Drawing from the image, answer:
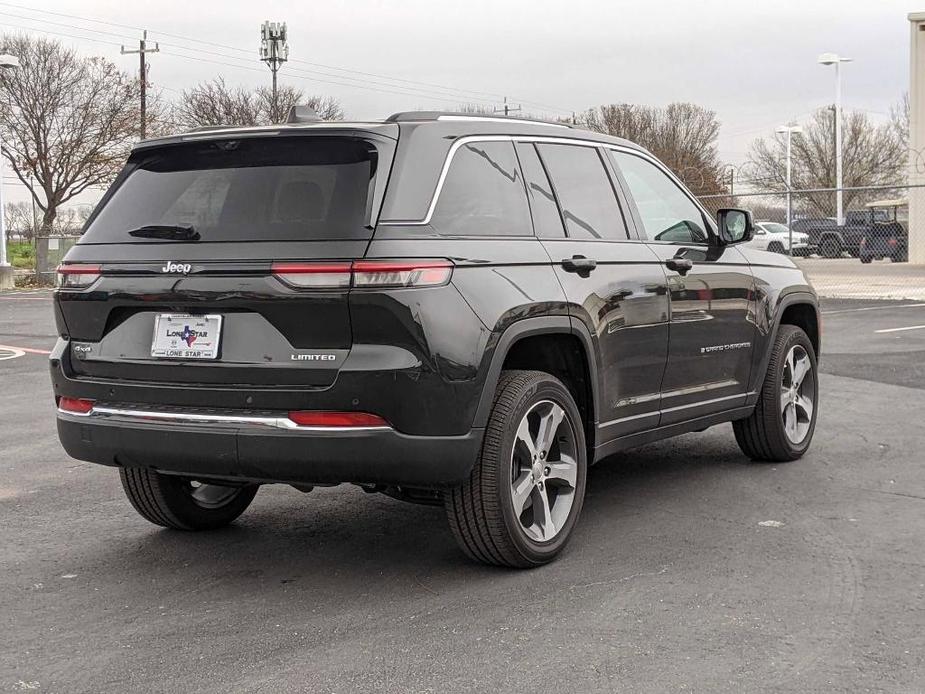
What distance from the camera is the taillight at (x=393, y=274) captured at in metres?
4.48

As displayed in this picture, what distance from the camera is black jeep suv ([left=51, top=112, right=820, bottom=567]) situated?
452cm

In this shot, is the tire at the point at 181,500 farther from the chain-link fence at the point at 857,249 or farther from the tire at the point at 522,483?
the chain-link fence at the point at 857,249

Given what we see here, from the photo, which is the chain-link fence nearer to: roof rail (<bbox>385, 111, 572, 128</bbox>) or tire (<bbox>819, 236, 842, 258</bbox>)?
tire (<bbox>819, 236, 842, 258</bbox>)

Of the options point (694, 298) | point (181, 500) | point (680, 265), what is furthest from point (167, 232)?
point (694, 298)

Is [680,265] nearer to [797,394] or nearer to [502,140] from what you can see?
[502,140]

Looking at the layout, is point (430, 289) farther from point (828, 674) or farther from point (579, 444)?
point (828, 674)

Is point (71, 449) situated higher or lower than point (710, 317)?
lower

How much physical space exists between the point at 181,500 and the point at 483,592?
1.64 m

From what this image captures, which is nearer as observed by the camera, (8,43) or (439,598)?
(439,598)

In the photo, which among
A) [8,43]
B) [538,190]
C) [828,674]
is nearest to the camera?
[828,674]

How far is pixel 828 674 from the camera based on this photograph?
3842 mm

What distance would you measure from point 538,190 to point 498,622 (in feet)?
6.35

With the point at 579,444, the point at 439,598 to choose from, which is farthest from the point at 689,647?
the point at 579,444

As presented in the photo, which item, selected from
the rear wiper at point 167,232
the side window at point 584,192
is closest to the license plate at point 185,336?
the rear wiper at point 167,232
